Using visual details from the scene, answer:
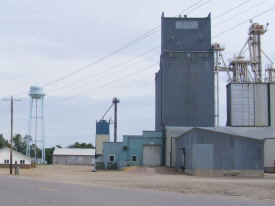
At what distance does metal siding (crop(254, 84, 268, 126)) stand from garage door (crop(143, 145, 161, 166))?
16003 millimetres

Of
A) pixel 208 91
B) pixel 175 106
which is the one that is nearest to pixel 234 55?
pixel 208 91

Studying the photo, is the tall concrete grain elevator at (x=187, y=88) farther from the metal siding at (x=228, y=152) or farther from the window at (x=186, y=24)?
the metal siding at (x=228, y=152)

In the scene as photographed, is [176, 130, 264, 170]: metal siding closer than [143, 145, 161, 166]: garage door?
Yes

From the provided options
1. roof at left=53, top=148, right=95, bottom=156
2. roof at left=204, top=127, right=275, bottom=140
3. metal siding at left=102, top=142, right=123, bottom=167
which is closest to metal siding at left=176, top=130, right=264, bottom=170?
roof at left=204, top=127, right=275, bottom=140

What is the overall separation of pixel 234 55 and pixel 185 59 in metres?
13.4

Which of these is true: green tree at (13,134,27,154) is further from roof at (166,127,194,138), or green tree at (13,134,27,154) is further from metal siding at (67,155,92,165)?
roof at (166,127,194,138)

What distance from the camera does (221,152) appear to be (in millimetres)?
34906

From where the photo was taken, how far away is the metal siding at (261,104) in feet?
179

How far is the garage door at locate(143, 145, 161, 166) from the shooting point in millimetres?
51409

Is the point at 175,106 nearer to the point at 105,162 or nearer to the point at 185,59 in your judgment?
the point at 185,59

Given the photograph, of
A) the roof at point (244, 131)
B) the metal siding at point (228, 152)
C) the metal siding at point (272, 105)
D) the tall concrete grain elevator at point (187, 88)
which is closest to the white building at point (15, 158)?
the tall concrete grain elevator at point (187, 88)

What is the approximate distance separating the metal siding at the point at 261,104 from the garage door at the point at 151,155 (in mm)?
16003

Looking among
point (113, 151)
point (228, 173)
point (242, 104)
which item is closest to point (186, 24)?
point (242, 104)

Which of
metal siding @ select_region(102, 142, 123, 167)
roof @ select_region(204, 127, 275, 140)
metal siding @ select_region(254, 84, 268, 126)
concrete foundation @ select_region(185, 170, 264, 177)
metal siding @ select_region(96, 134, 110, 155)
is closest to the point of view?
concrete foundation @ select_region(185, 170, 264, 177)
